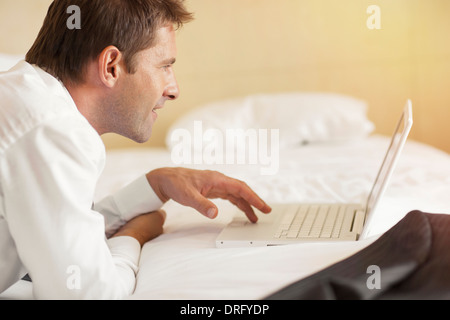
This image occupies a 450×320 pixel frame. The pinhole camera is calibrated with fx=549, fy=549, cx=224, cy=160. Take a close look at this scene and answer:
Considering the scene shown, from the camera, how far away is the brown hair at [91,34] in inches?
36.5

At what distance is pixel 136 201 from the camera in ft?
3.75

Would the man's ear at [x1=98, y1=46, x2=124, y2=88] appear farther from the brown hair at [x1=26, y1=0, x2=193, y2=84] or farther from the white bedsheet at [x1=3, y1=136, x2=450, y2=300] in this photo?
the white bedsheet at [x1=3, y1=136, x2=450, y2=300]

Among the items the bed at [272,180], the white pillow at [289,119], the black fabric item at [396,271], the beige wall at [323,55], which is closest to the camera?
the black fabric item at [396,271]

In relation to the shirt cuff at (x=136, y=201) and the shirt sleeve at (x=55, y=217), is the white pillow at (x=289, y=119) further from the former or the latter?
the shirt sleeve at (x=55, y=217)

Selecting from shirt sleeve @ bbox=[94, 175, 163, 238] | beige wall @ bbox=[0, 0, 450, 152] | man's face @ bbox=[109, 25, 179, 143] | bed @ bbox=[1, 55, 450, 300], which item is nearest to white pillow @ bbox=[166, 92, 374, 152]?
bed @ bbox=[1, 55, 450, 300]

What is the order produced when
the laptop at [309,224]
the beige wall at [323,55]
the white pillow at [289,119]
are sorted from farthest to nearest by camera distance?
the beige wall at [323,55], the white pillow at [289,119], the laptop at [309,224]

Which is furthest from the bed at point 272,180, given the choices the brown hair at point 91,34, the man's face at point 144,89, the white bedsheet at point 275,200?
the brown hair at point 91,34

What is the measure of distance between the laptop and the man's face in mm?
257

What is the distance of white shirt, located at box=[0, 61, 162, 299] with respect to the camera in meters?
0.70

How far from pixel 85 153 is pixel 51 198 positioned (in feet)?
0.25

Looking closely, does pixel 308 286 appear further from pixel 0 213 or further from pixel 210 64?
pixel 210 64

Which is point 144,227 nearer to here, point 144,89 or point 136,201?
Result: point 136,201
